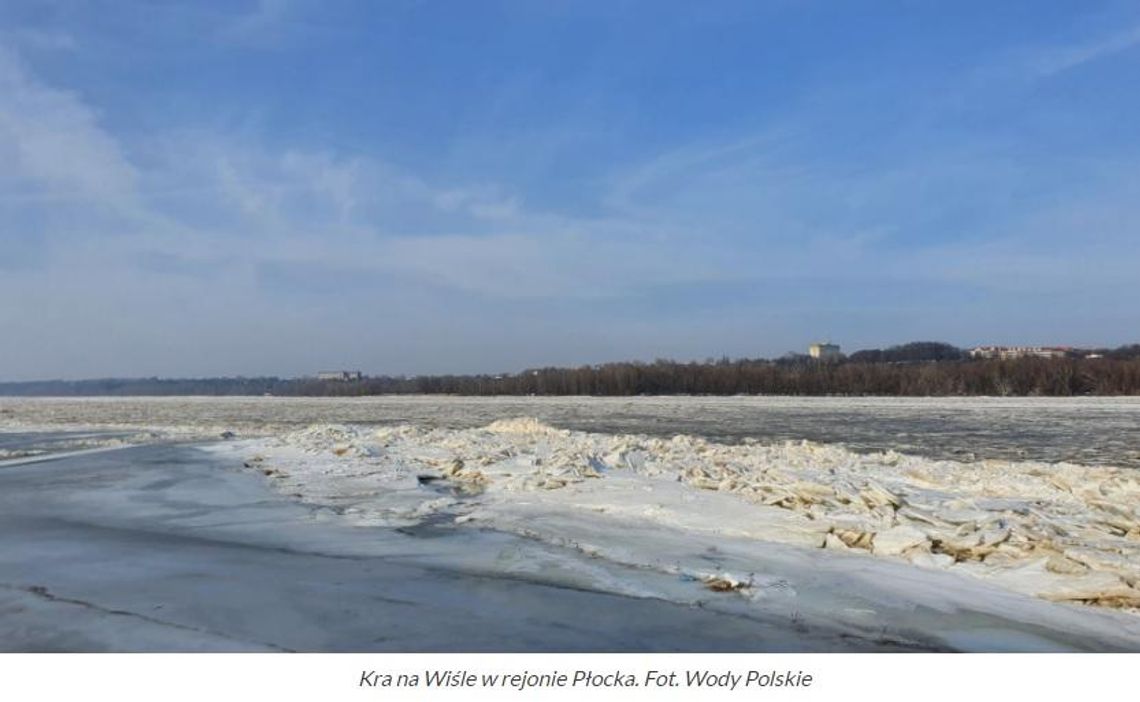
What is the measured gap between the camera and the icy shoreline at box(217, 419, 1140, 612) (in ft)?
22.2

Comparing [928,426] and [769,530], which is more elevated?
[928,426]

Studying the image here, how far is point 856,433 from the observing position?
2408 cm

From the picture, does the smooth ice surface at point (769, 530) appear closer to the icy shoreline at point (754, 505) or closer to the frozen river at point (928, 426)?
the icy shoreline at point (754, 505)

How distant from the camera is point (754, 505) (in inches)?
359

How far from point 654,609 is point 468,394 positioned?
7500cm

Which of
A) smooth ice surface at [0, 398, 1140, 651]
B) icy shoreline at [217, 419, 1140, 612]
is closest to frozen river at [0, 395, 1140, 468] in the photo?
smooth ice surface at [0, 398, 1140, 651]

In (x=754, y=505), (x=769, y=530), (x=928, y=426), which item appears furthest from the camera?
(x=928, y=426)

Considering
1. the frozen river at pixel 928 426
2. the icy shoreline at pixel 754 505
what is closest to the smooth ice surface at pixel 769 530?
the icy shoreline at pixel 754 505

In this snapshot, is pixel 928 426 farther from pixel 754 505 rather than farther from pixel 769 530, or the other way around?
pixel 769 530

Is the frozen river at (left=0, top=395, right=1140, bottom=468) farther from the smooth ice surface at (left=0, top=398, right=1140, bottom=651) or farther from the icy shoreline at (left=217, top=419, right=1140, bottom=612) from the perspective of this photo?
the icy shoreline at (left=217, top=419, right=1140, bottom=612)

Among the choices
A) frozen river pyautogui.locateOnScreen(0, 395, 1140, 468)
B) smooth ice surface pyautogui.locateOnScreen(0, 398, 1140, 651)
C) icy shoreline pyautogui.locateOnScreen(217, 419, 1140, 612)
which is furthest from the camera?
frozen river pyautogui.locateOnScreen(0, 395, 1140, 468)

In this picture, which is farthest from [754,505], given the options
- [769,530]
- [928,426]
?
[928,426]

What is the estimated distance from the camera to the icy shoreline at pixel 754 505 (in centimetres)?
677

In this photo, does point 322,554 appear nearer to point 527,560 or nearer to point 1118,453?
point 527,560
